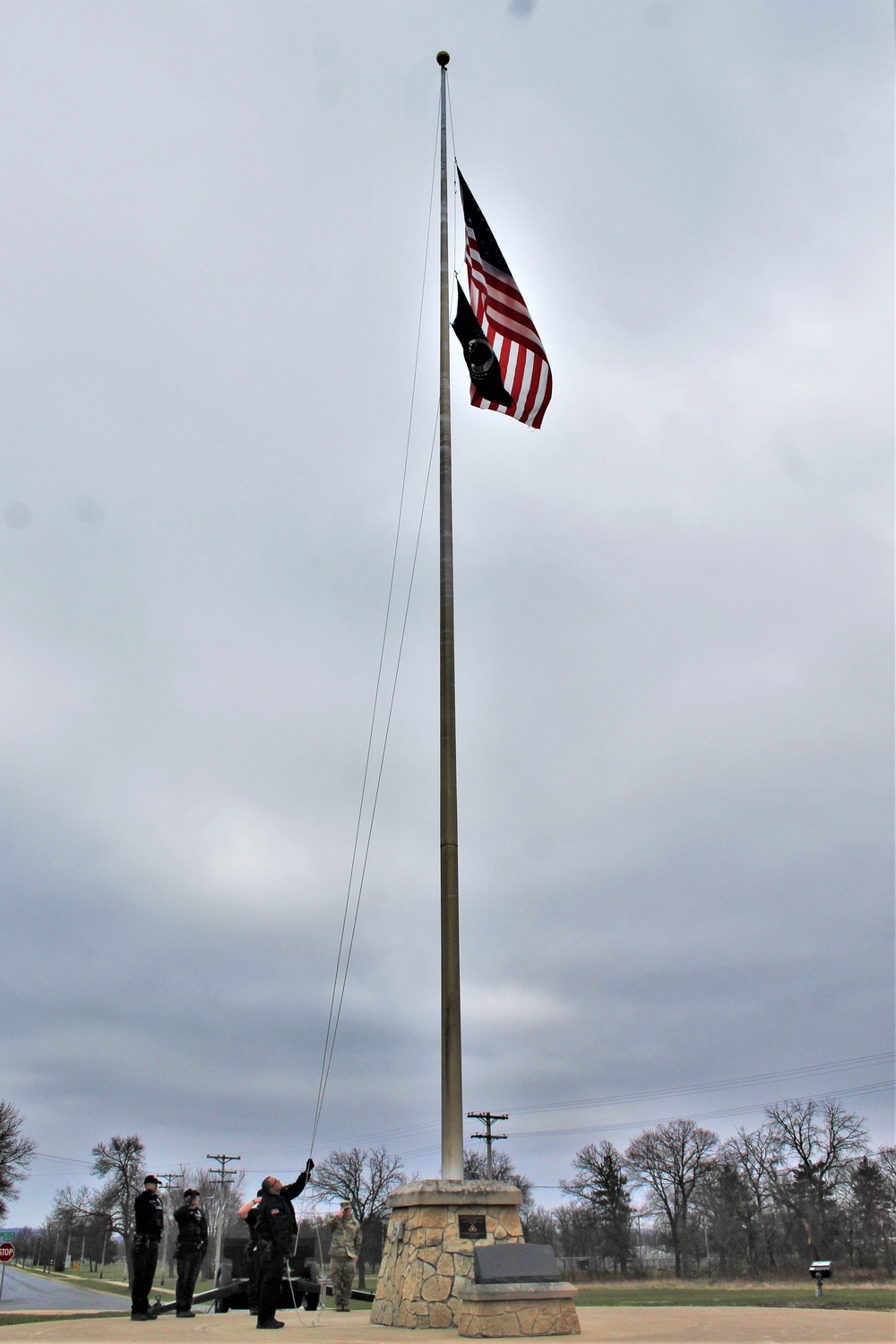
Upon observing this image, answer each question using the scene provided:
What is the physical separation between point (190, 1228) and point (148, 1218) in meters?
0.72

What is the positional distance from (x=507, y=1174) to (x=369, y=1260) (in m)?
11.2

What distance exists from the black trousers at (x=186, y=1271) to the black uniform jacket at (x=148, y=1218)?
766 mm

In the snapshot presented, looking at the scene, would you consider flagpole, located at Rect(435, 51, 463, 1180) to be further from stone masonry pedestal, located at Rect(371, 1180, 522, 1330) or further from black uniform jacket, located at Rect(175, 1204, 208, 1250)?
black uniform jacket, located at Rect(175, 1204, 208, 1250)

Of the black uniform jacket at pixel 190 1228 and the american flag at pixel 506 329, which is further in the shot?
the american flag at pixel 506 329

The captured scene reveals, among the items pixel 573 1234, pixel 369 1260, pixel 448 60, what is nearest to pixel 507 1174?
pixel 573 1234

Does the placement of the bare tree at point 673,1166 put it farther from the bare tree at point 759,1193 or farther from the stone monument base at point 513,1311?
the stone monument base at point 513,1311

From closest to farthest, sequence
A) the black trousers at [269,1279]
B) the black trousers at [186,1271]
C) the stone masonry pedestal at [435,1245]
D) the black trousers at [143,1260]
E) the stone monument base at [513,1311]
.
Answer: the stone monument base at [513,1311]
the black trousers at [269,1279]
the stone masonry pedestal at [435,1245]
the black trousers at [143,1260]
the black trousers at [186,1271]

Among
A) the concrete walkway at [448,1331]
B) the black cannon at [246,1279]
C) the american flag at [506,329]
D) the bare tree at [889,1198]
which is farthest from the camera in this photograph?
the bare tree at [889,1198]

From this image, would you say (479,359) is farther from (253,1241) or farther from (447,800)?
(253,1241)

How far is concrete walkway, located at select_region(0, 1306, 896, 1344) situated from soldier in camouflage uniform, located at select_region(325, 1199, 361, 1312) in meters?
0.30

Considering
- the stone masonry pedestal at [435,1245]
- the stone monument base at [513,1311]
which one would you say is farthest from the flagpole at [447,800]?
the stone monument base at [513,1311]

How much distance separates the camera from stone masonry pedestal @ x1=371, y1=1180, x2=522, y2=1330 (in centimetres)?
920

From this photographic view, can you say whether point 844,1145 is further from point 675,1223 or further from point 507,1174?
point 507,1174

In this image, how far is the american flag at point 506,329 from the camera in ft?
42.5
